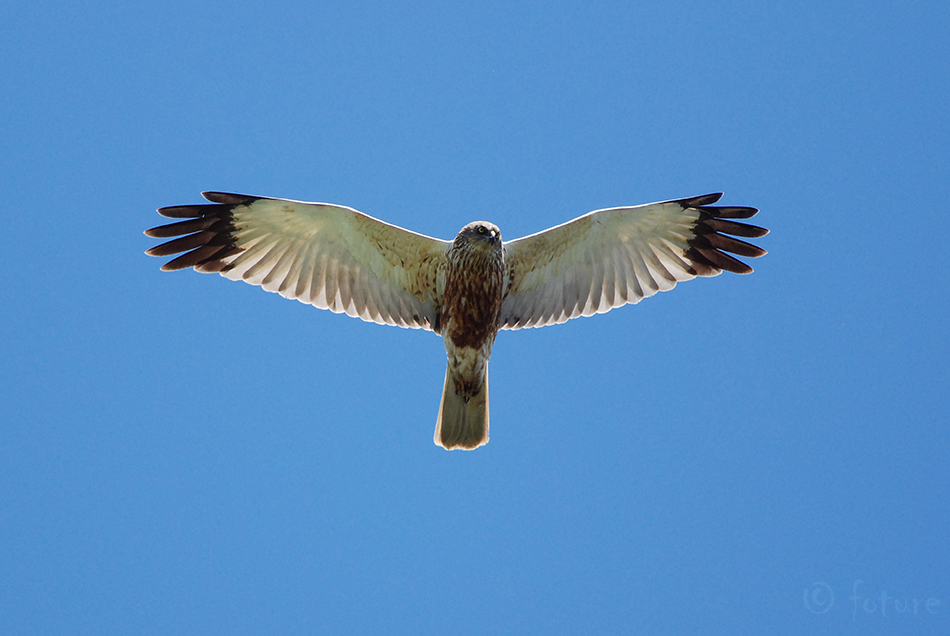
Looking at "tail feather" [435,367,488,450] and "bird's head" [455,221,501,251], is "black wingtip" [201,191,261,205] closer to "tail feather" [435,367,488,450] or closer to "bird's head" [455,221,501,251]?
"bird's head" [455,221,501,251]

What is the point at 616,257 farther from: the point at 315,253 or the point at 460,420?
the point at 315,253

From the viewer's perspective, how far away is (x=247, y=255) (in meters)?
7.65

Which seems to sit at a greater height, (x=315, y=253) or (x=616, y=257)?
(x=616, y=257)

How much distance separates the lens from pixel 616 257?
7.79 m

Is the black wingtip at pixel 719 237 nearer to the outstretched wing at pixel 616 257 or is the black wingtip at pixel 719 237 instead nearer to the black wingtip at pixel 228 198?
the outstretched wing at pixel 616 257

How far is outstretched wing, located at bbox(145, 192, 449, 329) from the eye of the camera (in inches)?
289

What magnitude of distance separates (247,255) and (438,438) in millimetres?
2498

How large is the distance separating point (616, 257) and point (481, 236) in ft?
5.15

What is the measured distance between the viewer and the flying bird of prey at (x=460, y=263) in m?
7.35

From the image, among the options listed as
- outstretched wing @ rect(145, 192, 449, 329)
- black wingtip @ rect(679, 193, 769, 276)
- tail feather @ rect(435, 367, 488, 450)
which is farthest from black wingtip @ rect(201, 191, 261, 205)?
black wingtip @ rect(679, 193, 769, 276)

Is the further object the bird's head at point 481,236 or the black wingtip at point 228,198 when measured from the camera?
the black wingtip at point 228,198

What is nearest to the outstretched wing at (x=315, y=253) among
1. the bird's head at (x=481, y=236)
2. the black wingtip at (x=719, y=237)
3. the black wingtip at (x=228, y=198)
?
the black wingtip at (x=228, y=198)

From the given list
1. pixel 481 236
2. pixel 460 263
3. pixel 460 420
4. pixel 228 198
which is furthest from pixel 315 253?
pixel 460 420

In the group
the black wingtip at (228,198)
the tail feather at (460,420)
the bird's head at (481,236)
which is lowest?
the tail feather at (460,420)
